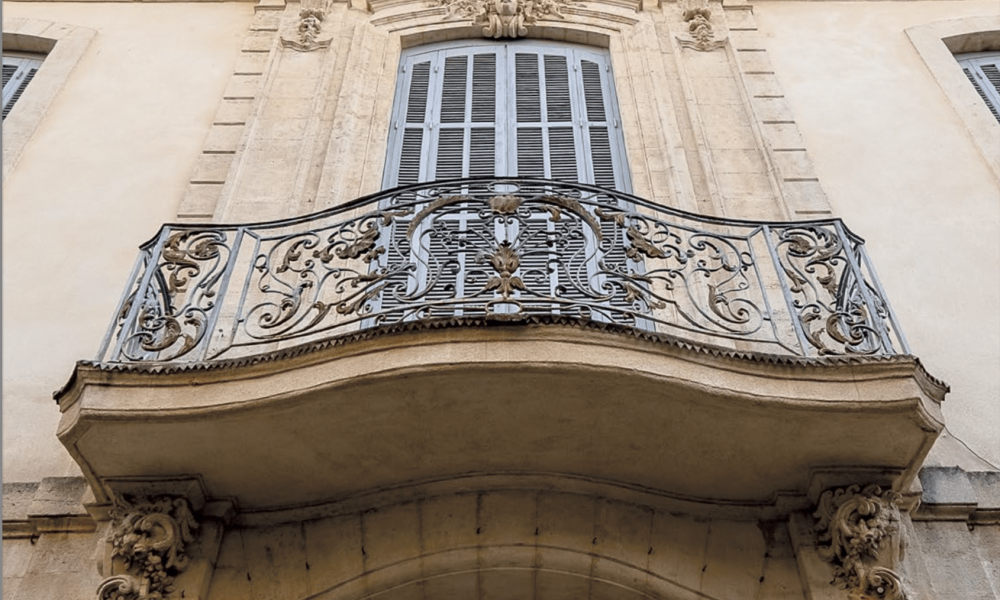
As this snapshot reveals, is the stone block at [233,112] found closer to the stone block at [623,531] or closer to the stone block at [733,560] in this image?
the stone block at [623,531]

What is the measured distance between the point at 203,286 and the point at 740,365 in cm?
254

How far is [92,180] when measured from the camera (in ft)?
22.3

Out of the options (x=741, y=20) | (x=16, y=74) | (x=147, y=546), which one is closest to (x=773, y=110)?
(x=741, y=20)

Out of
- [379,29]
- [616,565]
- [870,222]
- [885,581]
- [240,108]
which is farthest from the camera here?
[379,29]

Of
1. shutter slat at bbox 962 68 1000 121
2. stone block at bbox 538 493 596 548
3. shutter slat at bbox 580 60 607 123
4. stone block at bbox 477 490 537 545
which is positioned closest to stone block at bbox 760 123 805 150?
shutter slat at bbox 580 60 607 123

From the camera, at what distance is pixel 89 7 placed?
8453 millimetres

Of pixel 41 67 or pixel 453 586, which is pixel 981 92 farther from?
pixel 41 67

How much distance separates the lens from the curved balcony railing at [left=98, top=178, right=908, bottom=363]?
15.5ft

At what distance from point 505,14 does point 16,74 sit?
373 cm

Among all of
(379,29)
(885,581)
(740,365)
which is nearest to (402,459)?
(740,365)

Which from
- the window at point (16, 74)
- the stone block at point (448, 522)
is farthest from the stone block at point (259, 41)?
the stone block at point (448, 522)

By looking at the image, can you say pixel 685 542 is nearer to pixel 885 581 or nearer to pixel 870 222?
pixel 885 581

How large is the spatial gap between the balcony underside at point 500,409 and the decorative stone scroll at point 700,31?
12.3ft

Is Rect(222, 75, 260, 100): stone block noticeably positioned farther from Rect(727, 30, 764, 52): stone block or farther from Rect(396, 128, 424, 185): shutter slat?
Rect(727, 30, 764, 52): stone block
